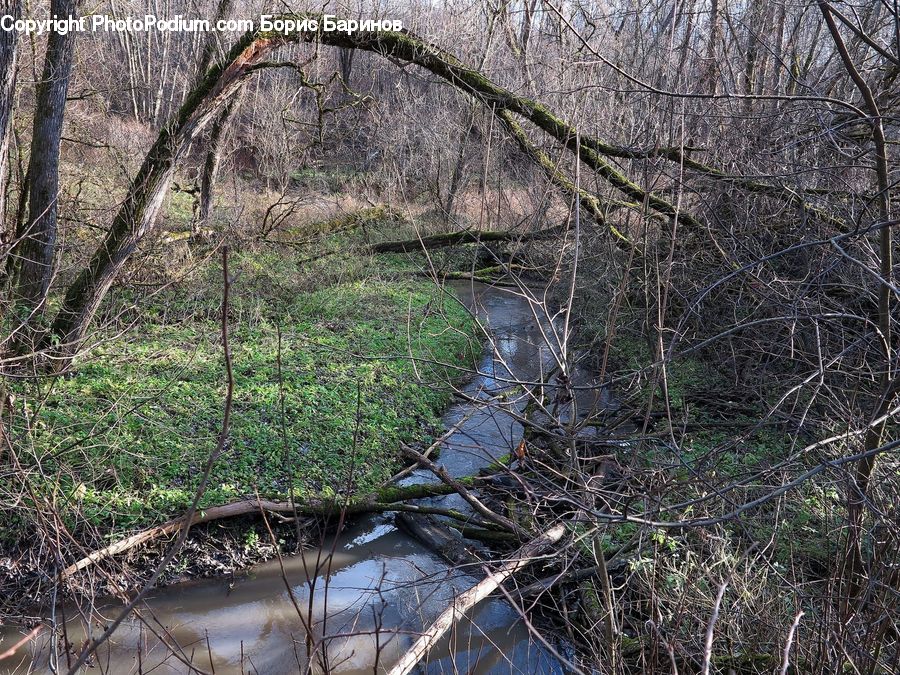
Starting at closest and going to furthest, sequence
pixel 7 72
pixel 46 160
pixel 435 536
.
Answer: pixel 7 72
pixel 435 536
pixel 46 160

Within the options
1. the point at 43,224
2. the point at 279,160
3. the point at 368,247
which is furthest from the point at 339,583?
the point at 279,160

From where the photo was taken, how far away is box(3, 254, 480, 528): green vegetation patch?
19.2 ft

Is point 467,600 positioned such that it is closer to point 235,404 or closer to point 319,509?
point 319,509

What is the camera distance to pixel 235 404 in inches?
290

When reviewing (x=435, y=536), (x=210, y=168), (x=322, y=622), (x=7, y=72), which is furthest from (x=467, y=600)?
(x=210, y=168)

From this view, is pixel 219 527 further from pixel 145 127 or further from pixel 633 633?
pixel 145 127

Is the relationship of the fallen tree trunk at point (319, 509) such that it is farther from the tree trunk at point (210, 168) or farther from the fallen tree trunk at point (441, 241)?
the tree trunk at point (210, 168)

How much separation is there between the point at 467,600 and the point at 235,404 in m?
3.92

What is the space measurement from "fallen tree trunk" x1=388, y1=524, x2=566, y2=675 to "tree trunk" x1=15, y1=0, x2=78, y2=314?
5.13 m

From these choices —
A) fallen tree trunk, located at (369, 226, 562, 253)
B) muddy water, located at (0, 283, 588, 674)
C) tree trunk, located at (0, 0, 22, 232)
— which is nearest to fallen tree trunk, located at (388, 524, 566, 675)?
muddy water, located at (0, 283, 588, 674)

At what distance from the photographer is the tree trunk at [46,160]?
675 centimetres

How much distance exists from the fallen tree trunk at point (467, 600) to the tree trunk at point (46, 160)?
513 centimetres

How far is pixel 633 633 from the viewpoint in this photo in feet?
16.6

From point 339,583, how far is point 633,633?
2429 mm
